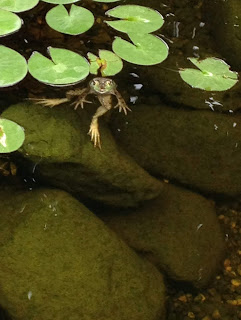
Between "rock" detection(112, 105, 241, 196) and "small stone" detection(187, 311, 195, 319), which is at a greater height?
"rock" detection(112, 105, 241, 196)

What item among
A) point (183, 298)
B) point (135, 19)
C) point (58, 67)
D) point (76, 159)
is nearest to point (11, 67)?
point (58, 67)

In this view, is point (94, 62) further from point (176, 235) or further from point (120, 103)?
point (176, 235)

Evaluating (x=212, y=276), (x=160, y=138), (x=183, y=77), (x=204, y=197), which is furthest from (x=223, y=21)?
(x=212, y=276)

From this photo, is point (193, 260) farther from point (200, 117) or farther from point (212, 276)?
point (200, 117)

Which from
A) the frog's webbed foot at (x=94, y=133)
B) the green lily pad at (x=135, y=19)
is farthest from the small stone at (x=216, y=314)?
the green lily pad at (x=135, y=19)

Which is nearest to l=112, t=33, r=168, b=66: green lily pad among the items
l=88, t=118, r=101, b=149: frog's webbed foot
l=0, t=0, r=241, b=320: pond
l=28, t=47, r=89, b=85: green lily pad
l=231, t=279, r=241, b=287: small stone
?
l=0, t=0, r=241, b=320: pond

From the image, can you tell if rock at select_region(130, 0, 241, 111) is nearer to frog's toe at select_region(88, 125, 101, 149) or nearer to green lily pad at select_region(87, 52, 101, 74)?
green lily pad at select_region(87, 52, 101, 74)
